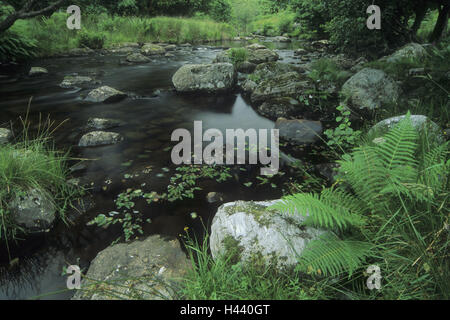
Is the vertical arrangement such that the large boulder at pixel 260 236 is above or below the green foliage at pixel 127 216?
above

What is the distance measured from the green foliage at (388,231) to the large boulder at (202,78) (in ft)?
21.7

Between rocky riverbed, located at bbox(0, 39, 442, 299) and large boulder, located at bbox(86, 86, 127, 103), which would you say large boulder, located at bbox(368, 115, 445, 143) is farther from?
large boulder, located at bbox(86, 86, 127, 103)

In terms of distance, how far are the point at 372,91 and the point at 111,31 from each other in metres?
16.8

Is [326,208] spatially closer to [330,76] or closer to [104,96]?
[330,76]

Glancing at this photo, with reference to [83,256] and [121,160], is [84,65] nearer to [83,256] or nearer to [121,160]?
[121,160]

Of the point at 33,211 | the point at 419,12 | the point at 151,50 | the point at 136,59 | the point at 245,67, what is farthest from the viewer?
the point at 151,50

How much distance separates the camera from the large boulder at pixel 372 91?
19.6 feet

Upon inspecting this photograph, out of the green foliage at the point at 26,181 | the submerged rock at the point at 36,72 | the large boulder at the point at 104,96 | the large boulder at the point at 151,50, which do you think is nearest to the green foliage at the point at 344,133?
the green foliage at the point at 26,181

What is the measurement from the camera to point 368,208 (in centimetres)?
238

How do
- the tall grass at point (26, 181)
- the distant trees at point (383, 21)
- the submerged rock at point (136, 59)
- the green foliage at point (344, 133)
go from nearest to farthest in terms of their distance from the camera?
the tall grass at point (26, 181) < the green foliage at point (344, 133) < the distant trees at point (383, 21) < the submerged rock at point (136, 59)

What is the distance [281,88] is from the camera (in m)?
7.38

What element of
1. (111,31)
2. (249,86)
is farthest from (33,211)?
(111,31)

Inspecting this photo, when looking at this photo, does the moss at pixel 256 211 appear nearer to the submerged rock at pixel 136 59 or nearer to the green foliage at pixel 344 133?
the green foliage at pixel 344 133
